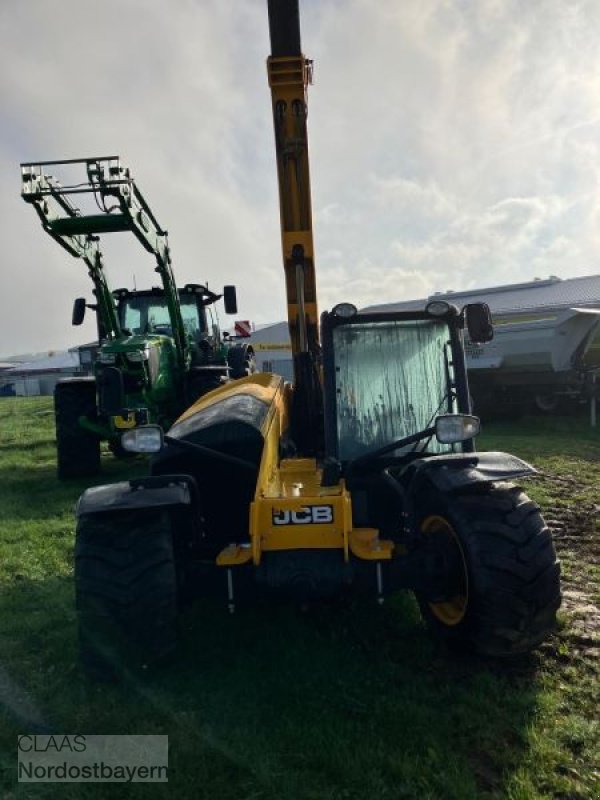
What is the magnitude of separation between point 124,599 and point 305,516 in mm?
1016

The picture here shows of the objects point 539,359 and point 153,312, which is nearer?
point 153,312

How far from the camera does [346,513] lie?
3.38 meters

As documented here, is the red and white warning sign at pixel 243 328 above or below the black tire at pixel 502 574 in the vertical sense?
above

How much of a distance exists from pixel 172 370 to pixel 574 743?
7.85m

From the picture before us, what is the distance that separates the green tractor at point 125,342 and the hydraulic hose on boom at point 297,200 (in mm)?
3246

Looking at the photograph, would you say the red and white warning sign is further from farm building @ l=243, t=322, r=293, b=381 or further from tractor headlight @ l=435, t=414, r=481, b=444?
tractor headlight @ l=435, t=414, r=481, b=444

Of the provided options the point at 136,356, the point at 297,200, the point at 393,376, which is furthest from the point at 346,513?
the point at 136,356

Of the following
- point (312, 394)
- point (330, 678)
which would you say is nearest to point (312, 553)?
point (330, 678)

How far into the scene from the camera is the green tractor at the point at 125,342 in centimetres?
811

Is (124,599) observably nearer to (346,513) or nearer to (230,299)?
(346,513)

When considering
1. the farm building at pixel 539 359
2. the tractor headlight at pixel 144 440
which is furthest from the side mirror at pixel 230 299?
the tractor headlight at pixel 144 440

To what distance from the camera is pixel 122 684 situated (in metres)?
3.33

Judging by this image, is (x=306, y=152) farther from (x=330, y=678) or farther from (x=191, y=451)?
(x=330, y=678)

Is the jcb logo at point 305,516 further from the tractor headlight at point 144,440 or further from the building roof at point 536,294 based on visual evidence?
the building roof at point 536,294
